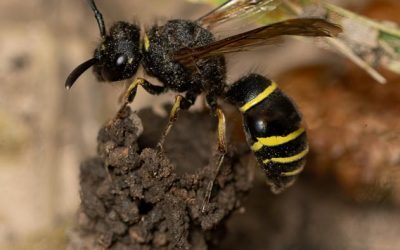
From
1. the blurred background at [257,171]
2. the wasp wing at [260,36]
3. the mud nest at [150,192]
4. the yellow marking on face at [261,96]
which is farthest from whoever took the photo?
the blurred background at [257,171]

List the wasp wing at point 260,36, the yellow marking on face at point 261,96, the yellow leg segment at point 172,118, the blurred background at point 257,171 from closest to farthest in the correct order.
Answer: the wasp wing at point 260,36, the yellow leg segment at point 172,118, the yellow marking on face at point 261,96, the blurred background at point 257,171

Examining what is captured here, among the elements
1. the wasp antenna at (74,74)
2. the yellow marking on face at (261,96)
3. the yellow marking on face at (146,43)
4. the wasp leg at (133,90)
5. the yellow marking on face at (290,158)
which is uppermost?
the wasp antenna at (74,74)

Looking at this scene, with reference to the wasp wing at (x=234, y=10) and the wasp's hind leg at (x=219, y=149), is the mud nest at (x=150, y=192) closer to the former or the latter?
the wasp's hind leg at (x=219, y=149)

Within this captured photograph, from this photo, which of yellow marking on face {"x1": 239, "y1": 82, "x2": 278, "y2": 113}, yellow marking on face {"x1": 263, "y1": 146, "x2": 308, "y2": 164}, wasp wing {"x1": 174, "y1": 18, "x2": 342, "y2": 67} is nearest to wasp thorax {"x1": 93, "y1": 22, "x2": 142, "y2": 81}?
wasp wing {"x1": 174, "y1": 18, "x2": 342, "y2": 67}

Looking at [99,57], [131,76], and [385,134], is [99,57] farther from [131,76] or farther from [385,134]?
[385,134]

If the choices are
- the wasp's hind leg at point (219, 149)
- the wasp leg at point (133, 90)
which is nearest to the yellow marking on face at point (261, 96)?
the wasp's hind leg at point (219, 149)

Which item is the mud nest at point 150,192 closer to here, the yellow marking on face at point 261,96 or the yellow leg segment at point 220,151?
the yellow leg segment at point 220,151

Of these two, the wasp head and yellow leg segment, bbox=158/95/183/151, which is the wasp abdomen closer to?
yellow leg segment, bbox=158/95/183/151

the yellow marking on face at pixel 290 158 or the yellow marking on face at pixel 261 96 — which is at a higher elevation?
the yellow marking on face at pixel 261 96

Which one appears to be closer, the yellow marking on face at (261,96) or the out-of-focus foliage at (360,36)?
the yellow marking on face at (261,96)
